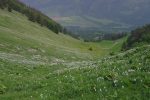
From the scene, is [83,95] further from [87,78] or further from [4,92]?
[4,92]

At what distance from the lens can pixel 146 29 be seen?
594 feet

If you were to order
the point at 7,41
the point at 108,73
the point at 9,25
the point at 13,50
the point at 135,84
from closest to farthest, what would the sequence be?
1. the point at 135,84
2. the point at 108,73
3. the point at 13,50
4. the point at 7,41
5. the point at 9,25

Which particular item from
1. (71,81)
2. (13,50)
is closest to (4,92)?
(71,81)

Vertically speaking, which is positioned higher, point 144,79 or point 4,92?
point 144,79

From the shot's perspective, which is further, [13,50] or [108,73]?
[13,50]

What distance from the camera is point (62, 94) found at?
1859 cm

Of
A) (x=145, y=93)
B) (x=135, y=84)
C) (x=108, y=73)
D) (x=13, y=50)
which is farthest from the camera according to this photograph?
(x=13, y=50)

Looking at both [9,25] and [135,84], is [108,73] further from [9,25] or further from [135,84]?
[9,25]

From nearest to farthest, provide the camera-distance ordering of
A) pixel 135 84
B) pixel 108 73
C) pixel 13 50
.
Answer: pixel 135 84
pixel 108 73
pixel 13 50

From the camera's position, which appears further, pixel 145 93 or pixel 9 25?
pixel 9 25

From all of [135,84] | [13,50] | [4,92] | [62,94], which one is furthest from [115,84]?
[13,50]

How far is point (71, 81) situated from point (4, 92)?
180 inches

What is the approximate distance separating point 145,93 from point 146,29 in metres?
167

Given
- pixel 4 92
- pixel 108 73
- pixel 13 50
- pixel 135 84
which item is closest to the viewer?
pixel 135 84
